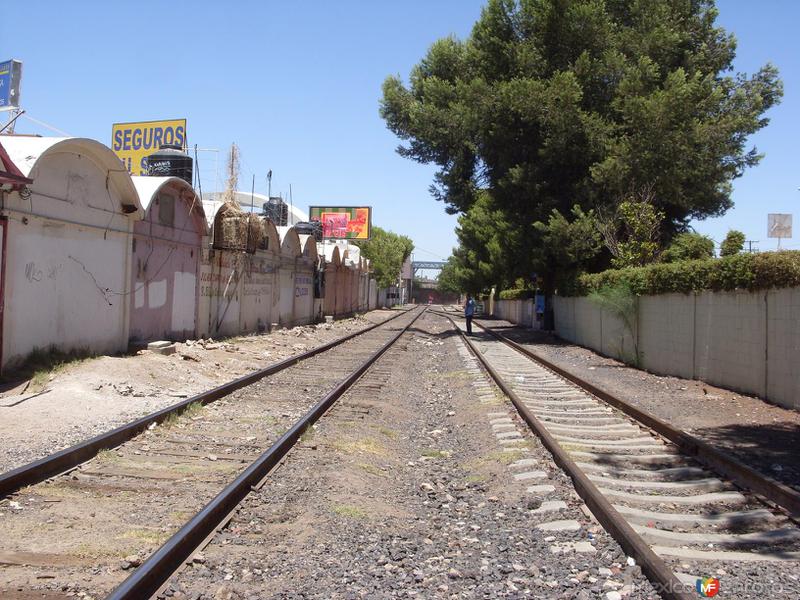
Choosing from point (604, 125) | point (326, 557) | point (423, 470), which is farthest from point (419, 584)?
point (604, 125)

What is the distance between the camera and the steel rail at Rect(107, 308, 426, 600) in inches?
156

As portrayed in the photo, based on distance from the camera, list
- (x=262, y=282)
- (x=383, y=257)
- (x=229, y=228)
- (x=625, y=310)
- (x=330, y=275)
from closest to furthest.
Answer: (x=625, y=310)
(x=229, y=228)
(x=262, y=282)
(x=330, y=275)
(x=383, y=257)

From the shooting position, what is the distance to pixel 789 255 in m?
11.3

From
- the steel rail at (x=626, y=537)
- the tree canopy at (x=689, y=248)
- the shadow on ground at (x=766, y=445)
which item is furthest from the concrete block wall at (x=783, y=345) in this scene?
the tree canopy at (x=689, y=248)

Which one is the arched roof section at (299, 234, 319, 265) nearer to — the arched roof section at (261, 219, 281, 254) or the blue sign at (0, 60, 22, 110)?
the arched roof section at (261, 219, 281, 254)

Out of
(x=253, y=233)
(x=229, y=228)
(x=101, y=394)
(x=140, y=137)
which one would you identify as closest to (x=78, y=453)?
(x=101, y=394)


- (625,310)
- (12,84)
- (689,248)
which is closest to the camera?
(625,310)

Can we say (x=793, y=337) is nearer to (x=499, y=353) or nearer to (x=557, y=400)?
(x=557, y=400)

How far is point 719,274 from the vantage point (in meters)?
13.6

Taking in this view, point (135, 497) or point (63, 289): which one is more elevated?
point (63, 289)

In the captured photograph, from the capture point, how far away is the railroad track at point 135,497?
14.2 feet

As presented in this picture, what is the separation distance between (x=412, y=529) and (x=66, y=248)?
10.3m

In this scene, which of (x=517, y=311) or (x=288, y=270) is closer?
(x=288, y=270)

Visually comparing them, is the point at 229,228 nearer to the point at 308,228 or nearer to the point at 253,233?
the point at 253,233
